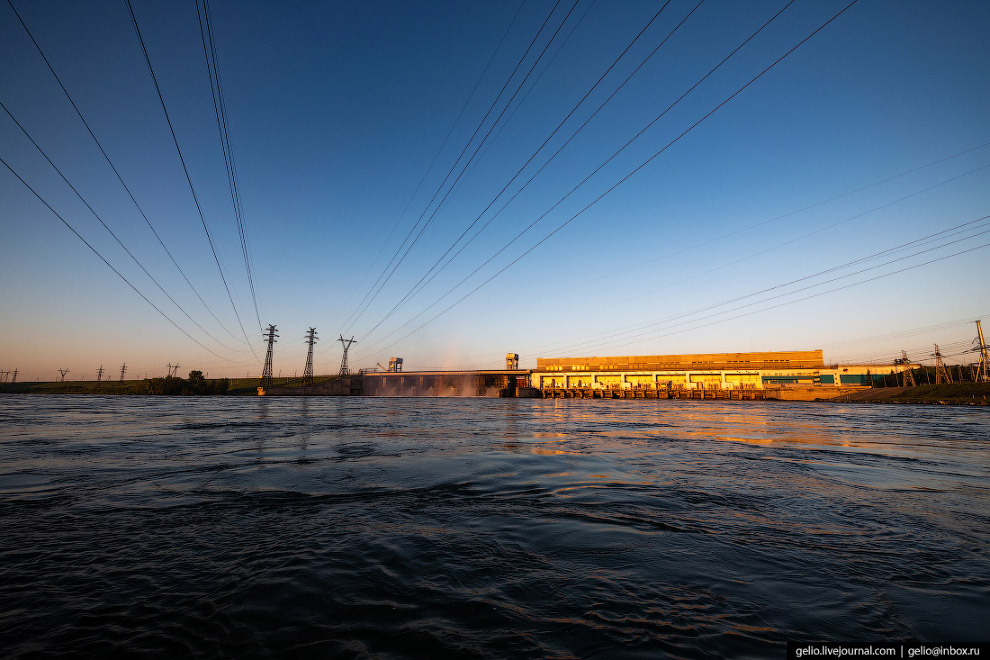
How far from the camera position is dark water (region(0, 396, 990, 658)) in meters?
→ 2.21

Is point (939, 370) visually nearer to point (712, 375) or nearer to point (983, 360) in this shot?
point (983, 360)

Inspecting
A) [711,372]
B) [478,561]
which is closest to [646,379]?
[711,372]

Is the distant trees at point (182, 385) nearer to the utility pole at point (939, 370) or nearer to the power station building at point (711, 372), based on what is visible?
the power station building at point (711, 372)

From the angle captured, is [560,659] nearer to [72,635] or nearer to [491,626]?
[491,626]

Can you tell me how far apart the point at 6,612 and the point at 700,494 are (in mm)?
6505

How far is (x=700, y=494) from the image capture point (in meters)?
5.45

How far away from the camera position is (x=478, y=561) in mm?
3232

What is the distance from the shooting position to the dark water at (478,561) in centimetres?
221

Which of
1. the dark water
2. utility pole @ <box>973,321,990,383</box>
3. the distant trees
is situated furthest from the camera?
the distant trees

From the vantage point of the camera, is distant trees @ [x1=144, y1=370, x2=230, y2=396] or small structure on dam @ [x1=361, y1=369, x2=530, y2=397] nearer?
distant trees @ [x1=144, y1=370, x2=230, y2=396]

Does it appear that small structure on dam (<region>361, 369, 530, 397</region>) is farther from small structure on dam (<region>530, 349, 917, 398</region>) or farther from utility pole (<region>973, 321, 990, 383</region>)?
utility pole (<region>973, 321, 990, 383</region>)

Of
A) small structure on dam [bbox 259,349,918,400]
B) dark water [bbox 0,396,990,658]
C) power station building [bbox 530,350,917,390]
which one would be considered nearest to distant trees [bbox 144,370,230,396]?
small structure on dam [bbox 259,349,918,400]

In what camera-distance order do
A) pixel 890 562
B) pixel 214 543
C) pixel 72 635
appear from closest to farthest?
1. pixel 72 635
2. pixel 890 562
3. pixel 214 543

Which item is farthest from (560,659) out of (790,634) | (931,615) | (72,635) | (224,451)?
(224,451)
